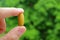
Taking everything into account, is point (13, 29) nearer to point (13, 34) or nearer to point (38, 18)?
point (13, 34)

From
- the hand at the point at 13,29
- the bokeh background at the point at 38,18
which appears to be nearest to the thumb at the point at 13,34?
the hand at the point at 13,29

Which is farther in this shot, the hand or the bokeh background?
the bokeh background

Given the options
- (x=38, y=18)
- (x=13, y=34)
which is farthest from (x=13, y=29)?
(x=38, y=18)

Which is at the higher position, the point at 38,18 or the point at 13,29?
the point at 13,29

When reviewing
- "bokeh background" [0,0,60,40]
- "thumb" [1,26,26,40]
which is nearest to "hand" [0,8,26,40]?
"thumb" [1,26,26,40]

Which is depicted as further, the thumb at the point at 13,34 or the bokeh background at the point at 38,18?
the bokeh background at the point at 38,18

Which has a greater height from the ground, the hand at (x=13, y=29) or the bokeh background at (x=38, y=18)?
the hand at (x=13, y=29)

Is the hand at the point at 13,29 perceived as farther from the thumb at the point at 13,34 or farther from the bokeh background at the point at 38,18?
the bokeh background at the point at 38,18

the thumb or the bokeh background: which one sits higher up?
the thumb

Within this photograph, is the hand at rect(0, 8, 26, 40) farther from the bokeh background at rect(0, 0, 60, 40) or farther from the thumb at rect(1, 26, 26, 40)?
the bokeh background at rect(0, 0, 60, 40)
